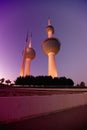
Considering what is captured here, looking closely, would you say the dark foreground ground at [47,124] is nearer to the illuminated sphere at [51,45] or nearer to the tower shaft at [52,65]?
the illuminated sphere at [51,45]

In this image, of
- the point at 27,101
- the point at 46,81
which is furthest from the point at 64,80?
the point at 27,101

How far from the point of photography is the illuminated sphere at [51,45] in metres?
78.8

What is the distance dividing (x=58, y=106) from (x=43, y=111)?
87.7 inches

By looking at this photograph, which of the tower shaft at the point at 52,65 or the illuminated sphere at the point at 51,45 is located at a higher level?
the illuminated sphere at the point at 51,45

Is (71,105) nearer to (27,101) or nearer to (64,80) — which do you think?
(27,101)

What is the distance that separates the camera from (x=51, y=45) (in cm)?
7856

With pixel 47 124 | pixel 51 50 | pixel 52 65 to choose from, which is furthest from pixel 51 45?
pixel 47 124

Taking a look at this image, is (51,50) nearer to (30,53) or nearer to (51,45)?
(51,45)

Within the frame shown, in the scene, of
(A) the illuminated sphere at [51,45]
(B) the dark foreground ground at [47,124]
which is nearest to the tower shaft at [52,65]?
(A) the illuminated sphere at [51,45]

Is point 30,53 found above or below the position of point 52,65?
above

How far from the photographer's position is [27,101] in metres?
10.1

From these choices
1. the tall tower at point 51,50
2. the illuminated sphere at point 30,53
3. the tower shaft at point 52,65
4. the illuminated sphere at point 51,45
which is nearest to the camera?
the illuminated sphere at point 51,45

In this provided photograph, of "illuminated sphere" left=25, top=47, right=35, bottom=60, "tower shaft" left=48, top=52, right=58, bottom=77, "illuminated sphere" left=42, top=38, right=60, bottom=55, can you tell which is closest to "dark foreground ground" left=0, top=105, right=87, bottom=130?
"illuminated sphere" left=42, top=38, right=60, bottom=55

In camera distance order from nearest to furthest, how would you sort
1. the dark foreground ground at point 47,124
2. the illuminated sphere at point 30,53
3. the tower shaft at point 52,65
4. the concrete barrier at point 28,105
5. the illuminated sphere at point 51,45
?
the dark foreground ground at point 47,124 < the concrete barrier at point 28,105 < the illuminated sphere at point 51,45 < the tower shaft at point 52,65 < the illuminated sphere at point 30,53
